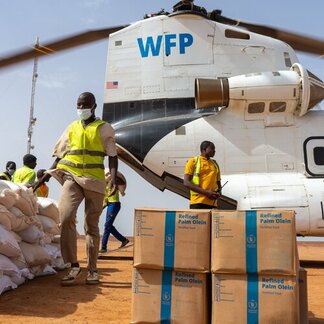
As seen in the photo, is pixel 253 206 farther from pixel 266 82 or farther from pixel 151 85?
pixel 151 85

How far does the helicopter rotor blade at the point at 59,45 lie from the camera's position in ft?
26.1

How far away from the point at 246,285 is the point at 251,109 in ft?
19.7

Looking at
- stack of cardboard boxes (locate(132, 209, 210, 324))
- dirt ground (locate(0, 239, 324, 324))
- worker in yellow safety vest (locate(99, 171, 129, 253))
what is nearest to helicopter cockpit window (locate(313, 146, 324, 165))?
dirt ground (locate(0, 239, 324, 324))

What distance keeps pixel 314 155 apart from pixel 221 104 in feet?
6.78

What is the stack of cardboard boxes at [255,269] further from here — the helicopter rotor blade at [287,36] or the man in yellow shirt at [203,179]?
the helicopter rotor blade at [287,36]

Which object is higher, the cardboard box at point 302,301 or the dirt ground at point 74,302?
the cardboard box at point 302,301

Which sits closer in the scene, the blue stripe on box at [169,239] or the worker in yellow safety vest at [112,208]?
the blue stripe on box at [169,239]

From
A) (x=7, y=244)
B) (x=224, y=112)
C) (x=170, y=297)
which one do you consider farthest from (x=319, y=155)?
(x=7, y=244)

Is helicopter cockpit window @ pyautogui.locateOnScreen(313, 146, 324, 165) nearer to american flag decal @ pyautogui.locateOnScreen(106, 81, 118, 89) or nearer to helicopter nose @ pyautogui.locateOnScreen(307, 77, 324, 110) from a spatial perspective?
helicopter nose @ pyautogui.locateOnScreen(307, 77, 324, 110)

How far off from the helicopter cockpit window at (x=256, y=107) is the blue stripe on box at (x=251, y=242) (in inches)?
226

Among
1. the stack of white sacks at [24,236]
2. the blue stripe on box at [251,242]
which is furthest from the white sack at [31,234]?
the blue stripe on box at [251,242]

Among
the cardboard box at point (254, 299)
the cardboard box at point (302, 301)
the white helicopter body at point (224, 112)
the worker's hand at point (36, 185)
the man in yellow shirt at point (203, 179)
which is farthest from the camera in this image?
the white helicopter body at point (224, 112)

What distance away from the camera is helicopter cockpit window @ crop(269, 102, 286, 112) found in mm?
8305

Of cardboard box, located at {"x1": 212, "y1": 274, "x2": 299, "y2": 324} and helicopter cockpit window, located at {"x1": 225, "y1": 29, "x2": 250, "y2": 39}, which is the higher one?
helicopter cockpit window, located at {"x1": 225, "y1": 29, "x2": 250, "y2": 39}
